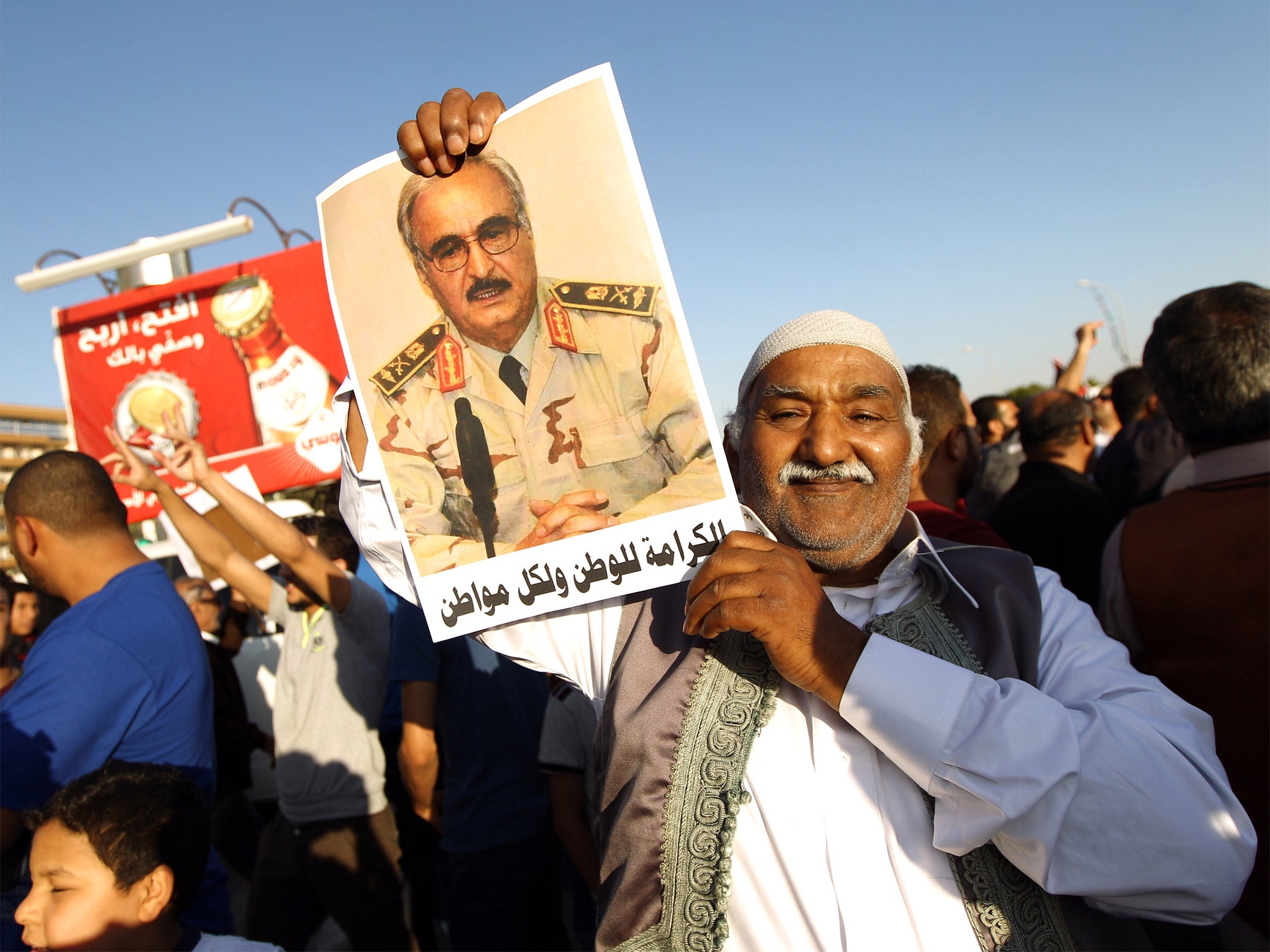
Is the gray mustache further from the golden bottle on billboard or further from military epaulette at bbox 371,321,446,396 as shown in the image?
the golden bottle on billboard

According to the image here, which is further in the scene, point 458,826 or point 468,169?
point 458,826

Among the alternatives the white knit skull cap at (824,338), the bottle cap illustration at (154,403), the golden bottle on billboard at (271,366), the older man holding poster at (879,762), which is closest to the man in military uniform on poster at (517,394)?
the older man holding poster at (879,762)

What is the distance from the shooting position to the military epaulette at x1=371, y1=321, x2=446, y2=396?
1.65 metres

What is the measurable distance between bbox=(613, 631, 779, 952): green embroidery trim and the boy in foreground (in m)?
1.29

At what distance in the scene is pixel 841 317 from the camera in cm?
185

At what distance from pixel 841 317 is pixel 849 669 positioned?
815 millimetres

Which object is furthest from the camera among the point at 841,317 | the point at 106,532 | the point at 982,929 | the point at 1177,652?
the point at 106,532

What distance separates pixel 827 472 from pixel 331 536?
3.03m

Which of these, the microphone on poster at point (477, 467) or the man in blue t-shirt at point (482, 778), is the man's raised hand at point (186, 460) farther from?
the microphone on poster at point (477, 467)

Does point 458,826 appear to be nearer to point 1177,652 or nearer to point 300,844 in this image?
point 300,844

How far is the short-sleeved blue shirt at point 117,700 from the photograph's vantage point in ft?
7.46

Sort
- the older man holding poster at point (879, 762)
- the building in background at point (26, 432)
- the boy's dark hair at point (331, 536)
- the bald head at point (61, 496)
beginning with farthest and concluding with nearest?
the building in background at point (26, 432) < the boy's dark hair at point (331, 536) < the bald head at point (61, 496) < the older man holding poster at point (879, 762)

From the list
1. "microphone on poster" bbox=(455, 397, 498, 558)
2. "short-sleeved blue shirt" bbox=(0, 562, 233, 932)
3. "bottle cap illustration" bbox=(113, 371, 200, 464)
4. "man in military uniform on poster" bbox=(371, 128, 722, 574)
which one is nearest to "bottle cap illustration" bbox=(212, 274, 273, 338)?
Answer: "bottle cap illustration" bbox=(113, 371, 200, 464)

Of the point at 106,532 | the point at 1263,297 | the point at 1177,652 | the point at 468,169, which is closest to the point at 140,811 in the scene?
the point at 106,532
